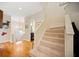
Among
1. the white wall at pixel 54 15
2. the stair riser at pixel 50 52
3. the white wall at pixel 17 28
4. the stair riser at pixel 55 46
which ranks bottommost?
the stair riser at pixel 50 52

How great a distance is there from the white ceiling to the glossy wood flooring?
1.46 feet

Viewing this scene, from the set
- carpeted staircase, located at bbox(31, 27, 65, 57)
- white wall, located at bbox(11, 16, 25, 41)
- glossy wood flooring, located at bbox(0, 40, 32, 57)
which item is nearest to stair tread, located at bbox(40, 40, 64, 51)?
carpeted staircase, located at bbox(31, 27, 65, 57)

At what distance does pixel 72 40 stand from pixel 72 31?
0.13m

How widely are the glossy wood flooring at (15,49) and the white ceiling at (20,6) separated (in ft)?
1.46

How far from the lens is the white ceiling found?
2047mm

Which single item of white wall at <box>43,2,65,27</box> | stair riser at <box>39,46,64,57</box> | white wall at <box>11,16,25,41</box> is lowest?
stair riser at <box>39,46,64,57</box>

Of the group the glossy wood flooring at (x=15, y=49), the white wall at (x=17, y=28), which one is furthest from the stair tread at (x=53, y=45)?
the white wall at (x=17, y=28)

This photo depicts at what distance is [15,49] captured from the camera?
205cm

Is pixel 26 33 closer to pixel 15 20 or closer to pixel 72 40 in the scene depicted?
pixel 15 20

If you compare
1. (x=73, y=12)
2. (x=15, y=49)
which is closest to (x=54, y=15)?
(x=73, y=12)

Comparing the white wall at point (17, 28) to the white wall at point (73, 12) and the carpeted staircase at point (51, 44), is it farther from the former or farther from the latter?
the white wall at point (73, 12)

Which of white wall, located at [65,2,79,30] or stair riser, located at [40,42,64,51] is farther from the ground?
white wall, located at [65,2,79,30]

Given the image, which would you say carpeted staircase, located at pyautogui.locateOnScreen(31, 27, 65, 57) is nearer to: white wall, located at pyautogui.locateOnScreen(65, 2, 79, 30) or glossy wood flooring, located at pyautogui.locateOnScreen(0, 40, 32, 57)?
glossy wood flooring, located at pyautogui.locateOnScreen(0, 40, 32, 57)

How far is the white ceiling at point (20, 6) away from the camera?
205cm
